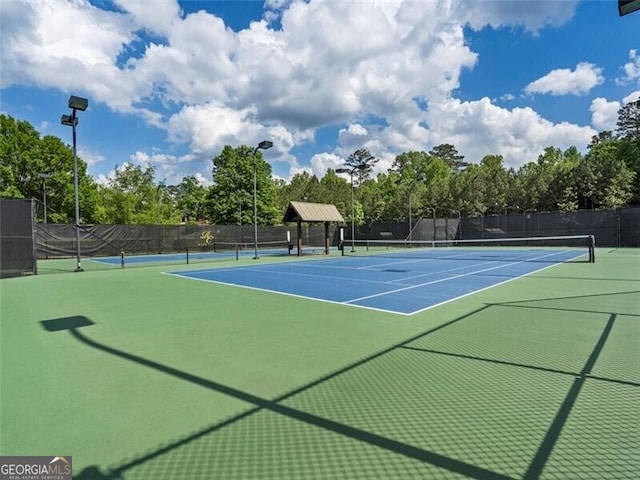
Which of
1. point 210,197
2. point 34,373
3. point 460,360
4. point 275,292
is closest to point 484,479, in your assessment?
point 460,360

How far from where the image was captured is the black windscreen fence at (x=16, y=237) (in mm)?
12672

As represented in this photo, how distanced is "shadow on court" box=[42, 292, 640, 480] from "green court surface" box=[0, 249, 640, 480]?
0.01m

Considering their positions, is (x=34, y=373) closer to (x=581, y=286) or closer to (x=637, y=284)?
(x=581, y=286)

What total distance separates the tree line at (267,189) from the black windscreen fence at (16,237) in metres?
17.0

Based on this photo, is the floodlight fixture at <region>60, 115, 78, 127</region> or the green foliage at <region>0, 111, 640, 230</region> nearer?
the floodlight fixture at <region>60, 115, 78, 127</region>

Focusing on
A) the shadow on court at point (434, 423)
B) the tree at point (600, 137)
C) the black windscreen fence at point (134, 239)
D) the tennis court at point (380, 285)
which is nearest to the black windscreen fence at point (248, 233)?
the black windscreen fence at point (134, 239)

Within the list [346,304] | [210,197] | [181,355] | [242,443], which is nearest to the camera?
[242,443]

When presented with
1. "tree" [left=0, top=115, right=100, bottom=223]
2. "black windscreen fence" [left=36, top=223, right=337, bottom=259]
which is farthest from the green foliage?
"black windscreen fence" [left=36, top=223, right=337, bottom=259]

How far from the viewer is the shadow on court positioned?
2342mm

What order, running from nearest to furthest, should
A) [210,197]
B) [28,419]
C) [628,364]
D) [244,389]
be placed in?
[28,419] < [244,389] < [628,364] < [210,197]

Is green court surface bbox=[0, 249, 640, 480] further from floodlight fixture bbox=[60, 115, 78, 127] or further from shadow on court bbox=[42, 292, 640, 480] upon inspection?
floodlight fixture bbox=[60, 115, 78, 127]

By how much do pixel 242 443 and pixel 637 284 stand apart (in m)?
11.0

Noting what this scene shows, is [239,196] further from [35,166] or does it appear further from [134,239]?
[134,239]

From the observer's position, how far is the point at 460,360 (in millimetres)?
4203
